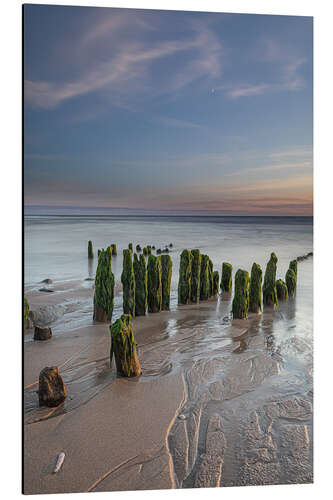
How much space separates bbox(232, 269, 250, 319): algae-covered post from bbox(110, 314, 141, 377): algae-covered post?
2.22 metres

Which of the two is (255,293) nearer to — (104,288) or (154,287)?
(154,287)

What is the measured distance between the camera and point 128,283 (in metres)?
5.25

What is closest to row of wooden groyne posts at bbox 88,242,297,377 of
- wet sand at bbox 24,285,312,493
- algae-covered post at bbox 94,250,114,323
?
algae-covered post at bbox 94,250,114,323

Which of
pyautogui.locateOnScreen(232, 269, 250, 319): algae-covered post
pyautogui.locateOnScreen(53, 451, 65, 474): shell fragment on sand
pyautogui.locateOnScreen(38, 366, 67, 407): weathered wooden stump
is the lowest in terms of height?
pyautogui.locateOnScreen(53, 451, 65, 474): shell fragment on sand

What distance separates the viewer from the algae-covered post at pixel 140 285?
531 centimetres

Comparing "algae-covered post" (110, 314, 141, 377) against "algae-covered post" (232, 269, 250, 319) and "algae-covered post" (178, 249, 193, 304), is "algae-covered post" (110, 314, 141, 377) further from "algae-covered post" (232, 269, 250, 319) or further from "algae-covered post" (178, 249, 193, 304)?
"algae-covered post" (178, 249, 193, 304)

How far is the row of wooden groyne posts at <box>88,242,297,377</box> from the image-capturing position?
16.8 feet

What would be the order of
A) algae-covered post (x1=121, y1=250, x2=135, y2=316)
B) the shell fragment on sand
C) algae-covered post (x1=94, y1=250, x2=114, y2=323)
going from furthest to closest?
algae-covered post (x1=121, y1=250, x2=135, y2=316), algae-covered post (x1=94, y1=250, x2=114, y2=323), the shell fragment on sand

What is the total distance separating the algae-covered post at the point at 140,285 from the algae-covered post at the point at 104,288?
405mm

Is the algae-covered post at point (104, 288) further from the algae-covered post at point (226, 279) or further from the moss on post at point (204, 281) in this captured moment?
the algae-covered post at point (226, 279)

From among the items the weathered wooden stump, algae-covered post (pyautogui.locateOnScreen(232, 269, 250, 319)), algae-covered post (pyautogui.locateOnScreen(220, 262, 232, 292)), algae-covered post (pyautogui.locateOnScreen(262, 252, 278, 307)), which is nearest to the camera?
the weathered wooden stump

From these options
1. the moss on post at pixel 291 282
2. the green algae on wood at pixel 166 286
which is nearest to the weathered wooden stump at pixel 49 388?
the green algae on wood at pixel 166 286

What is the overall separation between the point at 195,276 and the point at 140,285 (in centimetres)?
113
